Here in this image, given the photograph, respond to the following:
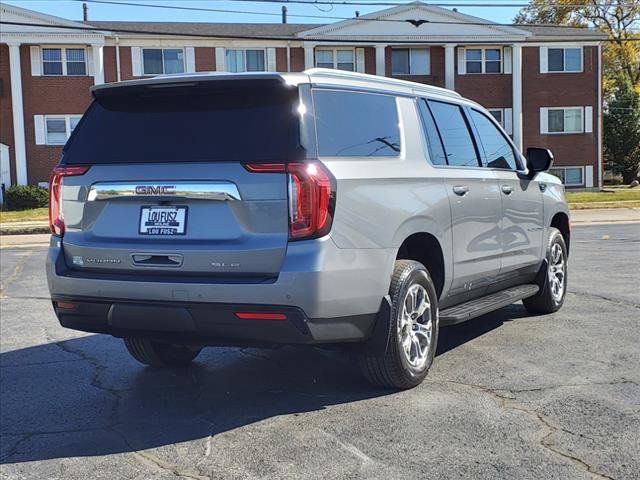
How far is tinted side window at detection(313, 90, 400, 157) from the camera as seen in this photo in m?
4.50

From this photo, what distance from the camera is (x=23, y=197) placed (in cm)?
2858

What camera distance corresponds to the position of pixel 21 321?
7953 mm

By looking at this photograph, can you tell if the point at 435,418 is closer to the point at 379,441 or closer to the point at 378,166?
the point at 379,441

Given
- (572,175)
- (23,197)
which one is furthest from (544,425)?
(572,175)

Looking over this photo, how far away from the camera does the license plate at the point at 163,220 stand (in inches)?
173

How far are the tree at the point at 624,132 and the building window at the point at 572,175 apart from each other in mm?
8572

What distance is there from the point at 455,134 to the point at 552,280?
7.73ft

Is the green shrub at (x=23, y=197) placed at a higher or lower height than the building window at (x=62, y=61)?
lower

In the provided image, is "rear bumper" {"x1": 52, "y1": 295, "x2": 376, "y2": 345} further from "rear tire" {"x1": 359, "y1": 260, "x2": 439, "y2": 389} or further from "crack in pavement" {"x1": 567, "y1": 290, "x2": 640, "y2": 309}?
"crack in pavement" {"x1": 567, "y1": 290, "x2": 640, "y2": 309}

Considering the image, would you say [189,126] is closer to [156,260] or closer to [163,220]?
[163,220]

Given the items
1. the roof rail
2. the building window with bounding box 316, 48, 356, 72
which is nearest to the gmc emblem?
the roof rail

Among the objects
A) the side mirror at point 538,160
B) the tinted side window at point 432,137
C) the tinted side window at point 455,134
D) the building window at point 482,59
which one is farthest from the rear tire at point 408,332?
the building window at point 482,59

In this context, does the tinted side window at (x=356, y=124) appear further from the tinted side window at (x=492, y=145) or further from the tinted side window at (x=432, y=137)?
the tinted side window at (x=492, y=145)

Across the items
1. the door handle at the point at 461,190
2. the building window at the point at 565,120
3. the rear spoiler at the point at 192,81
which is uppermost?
the building window at the point at 565,120
